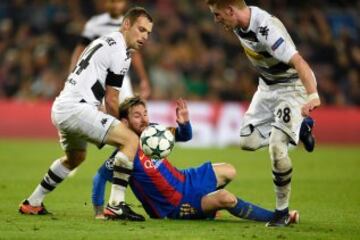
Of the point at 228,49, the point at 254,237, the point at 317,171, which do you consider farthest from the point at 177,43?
the point at 254,237

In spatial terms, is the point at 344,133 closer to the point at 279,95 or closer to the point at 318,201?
the point at 318,201

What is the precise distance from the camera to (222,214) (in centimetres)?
944

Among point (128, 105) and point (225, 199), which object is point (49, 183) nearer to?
point (128, 105)

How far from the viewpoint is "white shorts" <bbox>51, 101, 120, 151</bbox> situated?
27.6ft

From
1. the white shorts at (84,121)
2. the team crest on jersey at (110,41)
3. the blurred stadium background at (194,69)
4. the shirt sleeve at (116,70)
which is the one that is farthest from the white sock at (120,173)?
the blurred stadium background at (194,69)

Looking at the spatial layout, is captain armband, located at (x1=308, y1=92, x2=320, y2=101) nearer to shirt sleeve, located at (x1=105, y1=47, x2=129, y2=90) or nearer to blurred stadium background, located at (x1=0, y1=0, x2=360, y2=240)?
shirt sleeve, located at (x1=105, y1=47, x2=129, y2=90)

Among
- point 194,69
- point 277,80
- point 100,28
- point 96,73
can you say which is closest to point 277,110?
point 277,80

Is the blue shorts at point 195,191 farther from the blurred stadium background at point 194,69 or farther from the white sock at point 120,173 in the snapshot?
the blurred stadium background at point 194,69

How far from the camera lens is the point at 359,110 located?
2119 cm

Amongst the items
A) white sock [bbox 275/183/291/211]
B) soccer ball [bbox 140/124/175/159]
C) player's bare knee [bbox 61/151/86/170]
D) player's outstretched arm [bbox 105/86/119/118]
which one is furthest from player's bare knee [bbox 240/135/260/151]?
player's bare knee [bbox 61/151/86/170]

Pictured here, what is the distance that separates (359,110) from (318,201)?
1077 centimetres

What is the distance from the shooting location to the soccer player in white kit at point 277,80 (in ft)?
26.7

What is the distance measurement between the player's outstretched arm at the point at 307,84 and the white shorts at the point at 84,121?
1.89 metres

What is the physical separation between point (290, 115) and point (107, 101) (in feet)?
6.21
